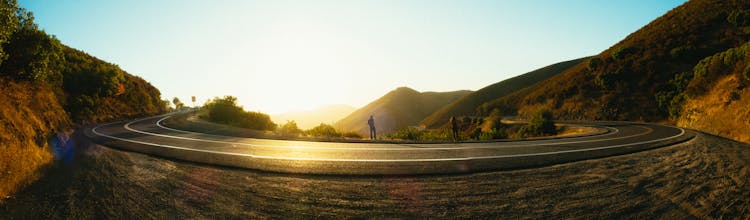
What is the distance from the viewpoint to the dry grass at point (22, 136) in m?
5.16

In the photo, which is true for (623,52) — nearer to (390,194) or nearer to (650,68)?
(650,68)

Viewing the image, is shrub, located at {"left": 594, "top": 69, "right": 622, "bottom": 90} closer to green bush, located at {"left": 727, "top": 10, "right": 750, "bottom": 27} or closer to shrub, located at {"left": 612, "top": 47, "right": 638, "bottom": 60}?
shrub, located at {"left": 612, "top": 47, "right": 638, "bottom": 60}

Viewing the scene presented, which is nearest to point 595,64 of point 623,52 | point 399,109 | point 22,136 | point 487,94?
point 623,52

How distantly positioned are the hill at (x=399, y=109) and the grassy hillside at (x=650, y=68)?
2418 inches

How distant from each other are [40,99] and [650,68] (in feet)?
173

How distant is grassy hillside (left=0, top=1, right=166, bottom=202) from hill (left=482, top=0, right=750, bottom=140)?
1471 inches

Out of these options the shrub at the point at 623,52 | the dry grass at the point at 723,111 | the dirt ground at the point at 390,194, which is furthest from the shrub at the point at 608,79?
the dirt ground at the point at 390,194

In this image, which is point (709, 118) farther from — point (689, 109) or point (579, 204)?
point (579, 204)

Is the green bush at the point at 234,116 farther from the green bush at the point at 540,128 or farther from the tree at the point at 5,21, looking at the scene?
the green bush at the point at 540,128

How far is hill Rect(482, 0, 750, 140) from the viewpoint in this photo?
29969 mm

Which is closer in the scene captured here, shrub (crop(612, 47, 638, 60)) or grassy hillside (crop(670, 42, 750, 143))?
grassy hillside (crop(670, 42, 750, 143))

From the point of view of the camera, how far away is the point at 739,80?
17.7 m

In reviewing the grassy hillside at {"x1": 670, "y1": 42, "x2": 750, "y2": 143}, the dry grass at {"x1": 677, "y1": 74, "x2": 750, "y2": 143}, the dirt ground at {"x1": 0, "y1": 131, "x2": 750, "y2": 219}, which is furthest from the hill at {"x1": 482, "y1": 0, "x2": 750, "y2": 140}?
the dirt ground at {"x1": 0, "y1": 131, "x2": 750, "y2": 219}

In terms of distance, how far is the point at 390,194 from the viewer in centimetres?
446
